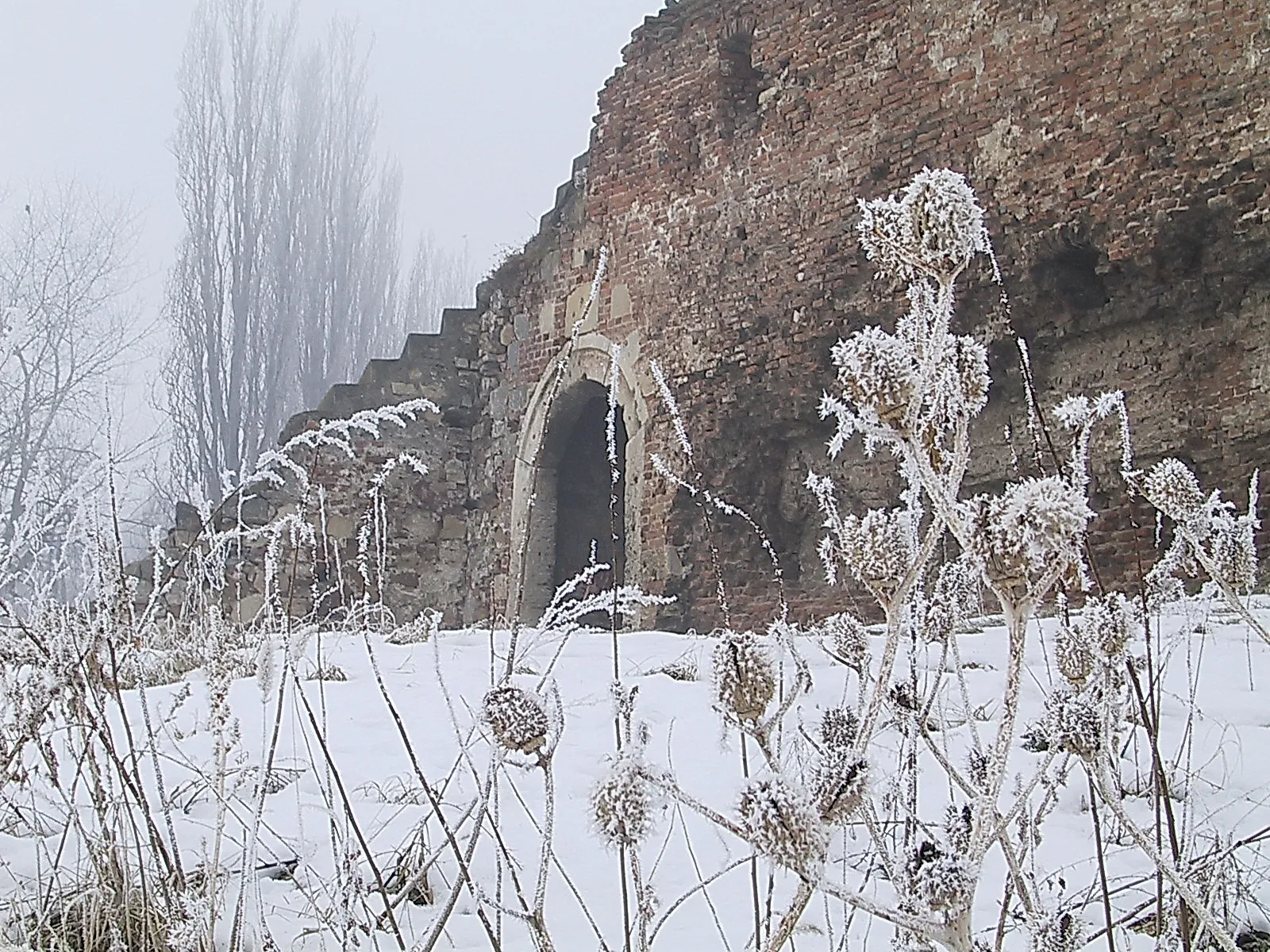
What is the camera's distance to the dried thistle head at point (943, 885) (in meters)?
0.92

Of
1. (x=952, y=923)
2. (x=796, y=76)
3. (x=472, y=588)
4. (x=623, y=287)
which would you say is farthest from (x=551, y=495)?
(x=952, y=923)

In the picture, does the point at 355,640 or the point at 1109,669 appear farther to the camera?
the point at 355,640

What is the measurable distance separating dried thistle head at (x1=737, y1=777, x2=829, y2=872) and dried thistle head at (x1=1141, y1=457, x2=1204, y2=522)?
944 millimetres

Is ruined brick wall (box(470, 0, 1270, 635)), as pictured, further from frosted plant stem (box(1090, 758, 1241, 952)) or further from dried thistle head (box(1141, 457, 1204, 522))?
frosted plant stem (box(1090, 758, 1241, 952))

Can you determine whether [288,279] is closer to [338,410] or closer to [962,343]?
[338,410]

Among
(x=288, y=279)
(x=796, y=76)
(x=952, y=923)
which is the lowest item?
(x=952, y=923)

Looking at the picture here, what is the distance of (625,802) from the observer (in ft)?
3.47

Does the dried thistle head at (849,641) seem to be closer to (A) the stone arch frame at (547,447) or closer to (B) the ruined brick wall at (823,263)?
(B) the ruined brick wall at (823,263)

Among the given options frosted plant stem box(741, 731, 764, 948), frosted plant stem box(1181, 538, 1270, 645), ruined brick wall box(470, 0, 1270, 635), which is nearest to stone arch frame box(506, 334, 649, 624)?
ruined brick wall box(470, 0, 1270, 635)

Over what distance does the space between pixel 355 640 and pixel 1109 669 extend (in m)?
4.02

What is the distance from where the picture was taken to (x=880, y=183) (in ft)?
22.6

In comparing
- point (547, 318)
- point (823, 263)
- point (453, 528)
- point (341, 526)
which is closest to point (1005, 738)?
point (823, 263)

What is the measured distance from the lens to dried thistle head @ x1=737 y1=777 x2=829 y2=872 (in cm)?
89

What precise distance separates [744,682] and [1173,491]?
2.84 feet
